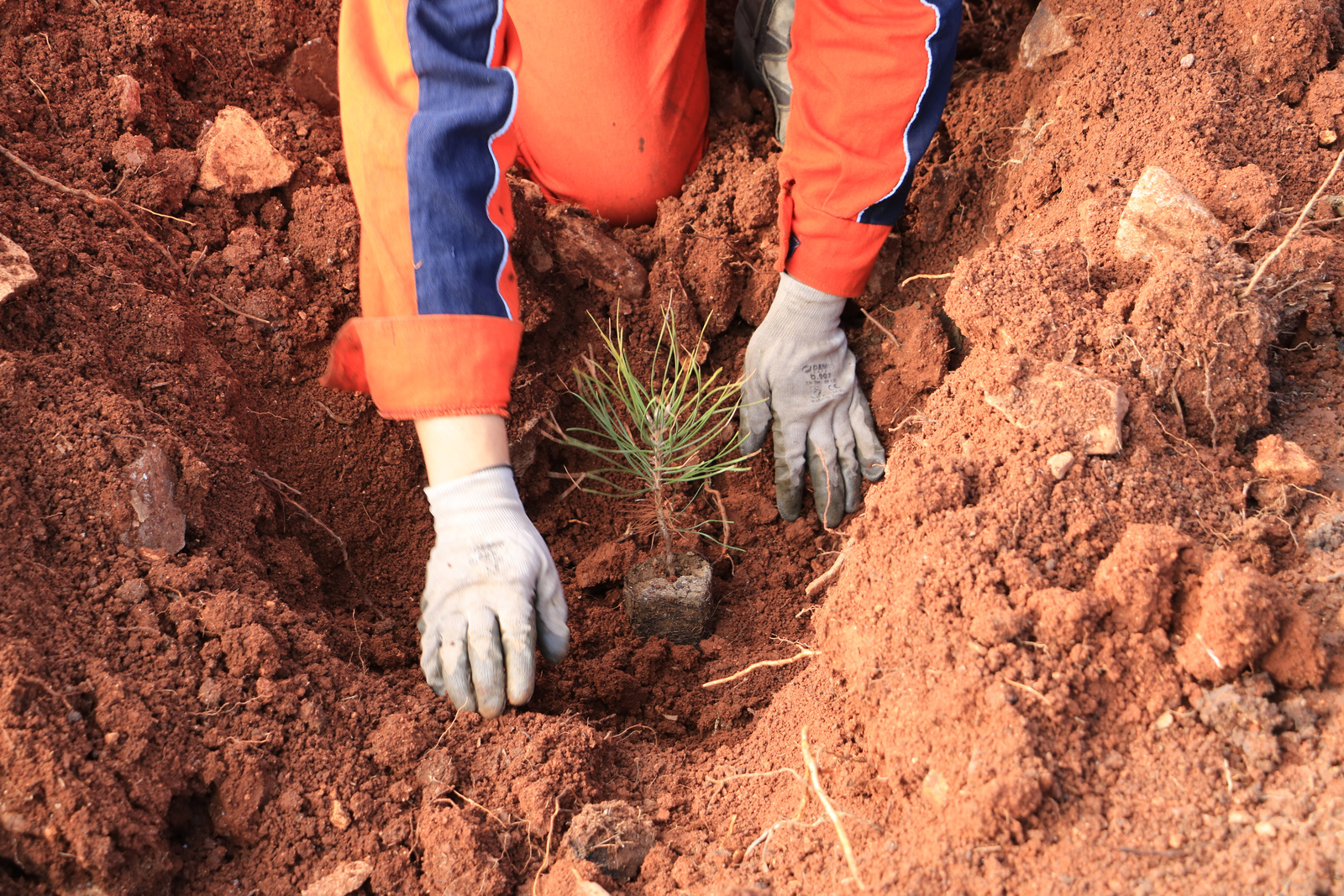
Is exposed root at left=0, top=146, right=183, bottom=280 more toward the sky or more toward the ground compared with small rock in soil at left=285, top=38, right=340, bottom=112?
more toward the ground

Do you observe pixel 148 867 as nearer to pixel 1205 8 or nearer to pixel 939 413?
pixel 939 413

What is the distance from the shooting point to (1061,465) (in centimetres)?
122

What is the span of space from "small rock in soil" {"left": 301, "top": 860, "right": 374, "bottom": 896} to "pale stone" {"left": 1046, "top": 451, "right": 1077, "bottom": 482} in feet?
3.58

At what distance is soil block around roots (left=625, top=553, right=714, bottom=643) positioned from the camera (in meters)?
1.67

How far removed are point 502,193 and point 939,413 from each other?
34.9 inches

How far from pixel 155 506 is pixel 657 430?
873 millimetres

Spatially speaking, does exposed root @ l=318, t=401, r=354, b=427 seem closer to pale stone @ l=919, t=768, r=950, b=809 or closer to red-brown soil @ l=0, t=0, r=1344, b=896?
red-brown soil @ l=0, t=0, r=1344, b=896

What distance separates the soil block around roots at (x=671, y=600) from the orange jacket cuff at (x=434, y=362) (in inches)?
19.0

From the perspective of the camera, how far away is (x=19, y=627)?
44.9 inches

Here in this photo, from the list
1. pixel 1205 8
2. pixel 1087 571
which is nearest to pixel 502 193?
pixel 1087 571

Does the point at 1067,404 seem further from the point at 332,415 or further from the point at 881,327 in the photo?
the point at 332,415

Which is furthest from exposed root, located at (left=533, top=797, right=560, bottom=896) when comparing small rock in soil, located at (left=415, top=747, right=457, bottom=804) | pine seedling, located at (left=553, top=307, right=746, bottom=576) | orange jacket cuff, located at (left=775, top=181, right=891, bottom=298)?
orange jacket cuff, located at (left=775, top=181, right=891, bottom=298)

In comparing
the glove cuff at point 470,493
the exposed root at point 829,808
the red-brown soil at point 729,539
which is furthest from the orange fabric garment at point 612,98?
the exposed root at point 829,808

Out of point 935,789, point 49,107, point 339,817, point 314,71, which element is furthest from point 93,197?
point 935,789
